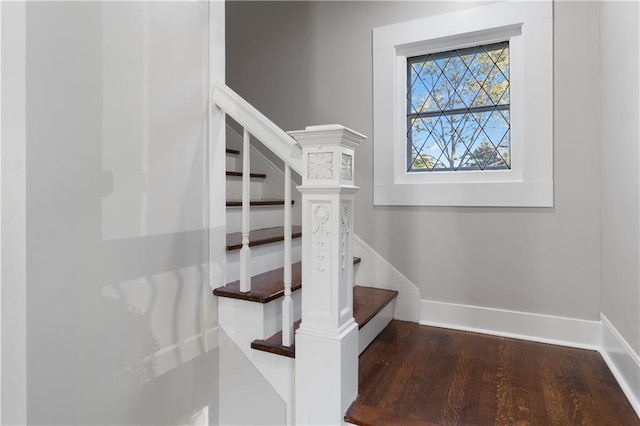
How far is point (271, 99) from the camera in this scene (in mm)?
2689

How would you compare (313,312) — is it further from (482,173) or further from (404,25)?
(404,25)

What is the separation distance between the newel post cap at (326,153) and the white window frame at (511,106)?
3.24 feet

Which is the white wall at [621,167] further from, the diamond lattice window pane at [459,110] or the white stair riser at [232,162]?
the white stair riser at [232,162]

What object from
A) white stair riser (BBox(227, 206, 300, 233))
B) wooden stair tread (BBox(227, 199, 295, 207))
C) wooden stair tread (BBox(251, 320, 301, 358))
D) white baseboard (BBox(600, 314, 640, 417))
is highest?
wooden stair tread (BBox(227, 199, 295, 207))

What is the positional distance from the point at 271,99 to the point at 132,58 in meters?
1.45

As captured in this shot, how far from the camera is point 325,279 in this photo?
4.38 ft

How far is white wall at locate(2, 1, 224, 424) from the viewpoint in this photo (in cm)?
106

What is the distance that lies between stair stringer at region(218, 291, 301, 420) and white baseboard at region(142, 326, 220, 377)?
0.23 feet

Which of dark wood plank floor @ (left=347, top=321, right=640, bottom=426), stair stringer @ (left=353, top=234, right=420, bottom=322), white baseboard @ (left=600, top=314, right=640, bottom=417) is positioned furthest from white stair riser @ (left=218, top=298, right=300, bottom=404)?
white baseboard @ (left=600, top=314, right=640, bottom=417)

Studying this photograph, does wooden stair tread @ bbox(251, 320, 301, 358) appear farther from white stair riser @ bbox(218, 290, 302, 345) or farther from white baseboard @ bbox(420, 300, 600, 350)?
white baseboard @ bbox(420, 300, 600, 350)

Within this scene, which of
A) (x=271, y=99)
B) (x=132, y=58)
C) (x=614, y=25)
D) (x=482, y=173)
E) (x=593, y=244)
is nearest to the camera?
(x=132, y=58)

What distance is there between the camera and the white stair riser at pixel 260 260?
172 centimetres

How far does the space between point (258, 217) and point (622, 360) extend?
1836 millimetres

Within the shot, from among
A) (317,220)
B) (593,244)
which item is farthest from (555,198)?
(317,220)
